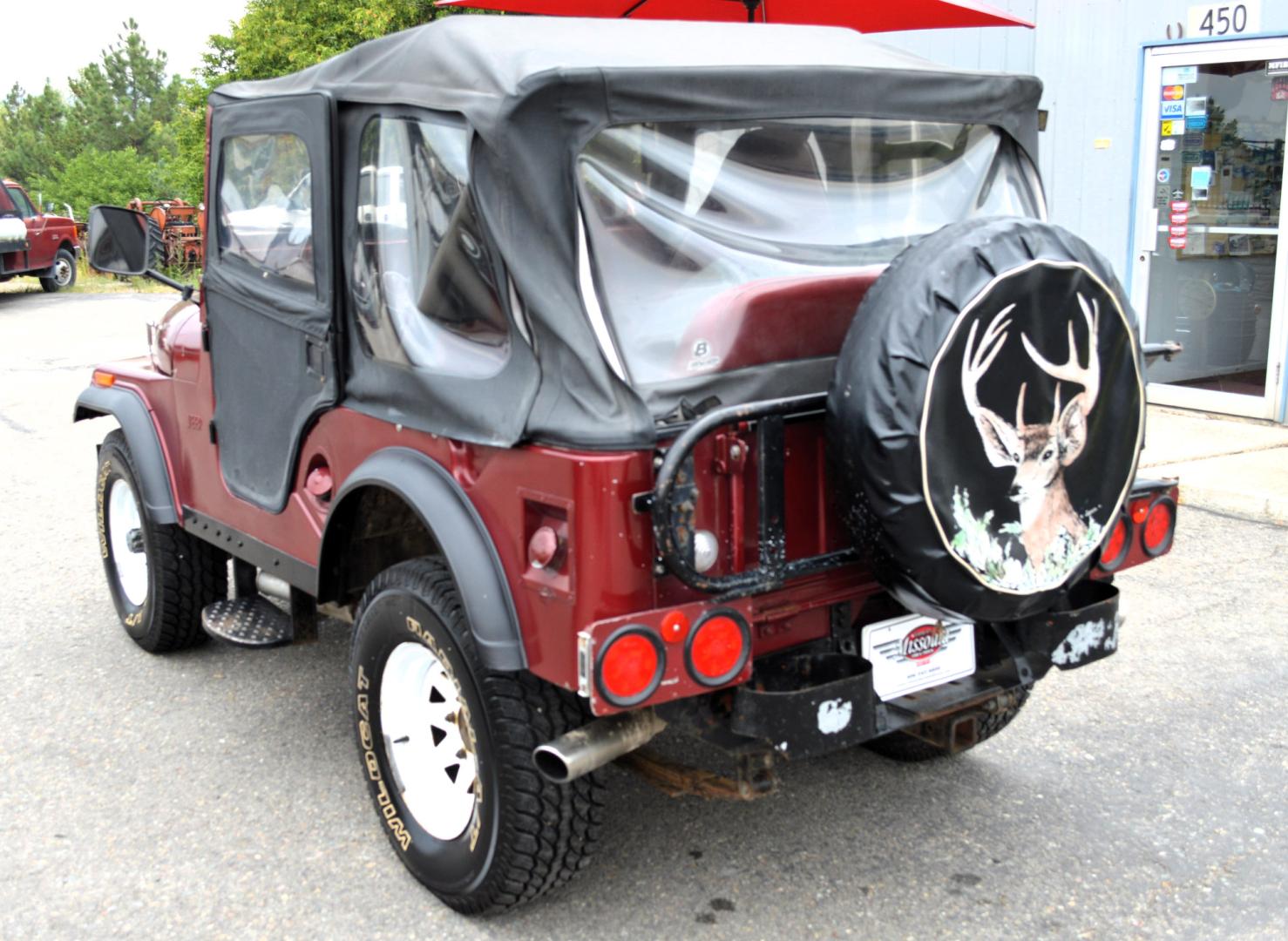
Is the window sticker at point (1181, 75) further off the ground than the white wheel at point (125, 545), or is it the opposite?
the window sticker at point (1181, 75)

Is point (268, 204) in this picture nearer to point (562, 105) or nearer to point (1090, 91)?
point (562, 105)

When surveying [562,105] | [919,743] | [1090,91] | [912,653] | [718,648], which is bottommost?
[919,743]

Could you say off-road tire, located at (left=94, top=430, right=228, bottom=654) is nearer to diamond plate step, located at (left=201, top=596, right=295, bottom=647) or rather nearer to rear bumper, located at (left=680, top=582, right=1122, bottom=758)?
diamond plate step, located at (left=201, top=596, right=295, bottom=647)

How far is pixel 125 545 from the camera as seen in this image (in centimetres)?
547

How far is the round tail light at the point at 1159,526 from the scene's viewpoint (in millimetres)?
3619

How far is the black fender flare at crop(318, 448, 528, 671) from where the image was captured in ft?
9.79

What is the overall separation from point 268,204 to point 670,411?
1798 millimetres

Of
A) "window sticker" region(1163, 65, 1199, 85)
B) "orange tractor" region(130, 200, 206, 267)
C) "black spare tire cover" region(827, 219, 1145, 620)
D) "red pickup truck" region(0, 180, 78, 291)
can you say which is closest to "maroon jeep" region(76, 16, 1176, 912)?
"black spare tire cover" region(827, 219, 1145, 620)

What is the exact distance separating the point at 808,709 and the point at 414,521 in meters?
1.38

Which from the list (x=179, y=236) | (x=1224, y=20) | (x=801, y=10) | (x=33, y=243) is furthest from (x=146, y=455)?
(x=179, y=236)

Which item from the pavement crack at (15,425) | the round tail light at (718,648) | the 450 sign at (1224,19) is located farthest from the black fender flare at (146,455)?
the 450 sign at (1224,19)

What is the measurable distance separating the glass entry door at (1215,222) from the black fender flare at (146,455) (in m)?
7.06

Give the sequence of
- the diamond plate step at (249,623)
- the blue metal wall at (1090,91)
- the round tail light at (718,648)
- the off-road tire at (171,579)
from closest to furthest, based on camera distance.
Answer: the round tail light at (718,648) < the diamond plate step at (249,623) < the off-road tire at (171,579) < the blue metal wall at (1090,91)

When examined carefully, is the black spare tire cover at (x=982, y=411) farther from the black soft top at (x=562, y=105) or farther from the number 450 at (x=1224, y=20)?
the number 450 at (x=1224, y=20)
